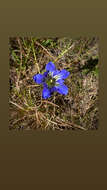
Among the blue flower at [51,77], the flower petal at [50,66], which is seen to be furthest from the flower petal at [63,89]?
the flower petal at [50,66]

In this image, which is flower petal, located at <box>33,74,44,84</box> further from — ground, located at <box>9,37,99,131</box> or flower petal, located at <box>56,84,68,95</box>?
flower petal, located at <box>56,84,68,95</box>

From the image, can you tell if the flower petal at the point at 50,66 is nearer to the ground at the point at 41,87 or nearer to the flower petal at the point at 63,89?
the ground at the point at 41,87

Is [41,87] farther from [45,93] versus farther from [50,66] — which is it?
[50,66]

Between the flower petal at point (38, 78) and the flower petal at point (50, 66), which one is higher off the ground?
the flower petal at point (50, 66)

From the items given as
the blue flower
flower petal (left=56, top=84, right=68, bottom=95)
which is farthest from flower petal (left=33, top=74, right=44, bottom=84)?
flower petal (left=56, top=84, right=68, bottom=95)

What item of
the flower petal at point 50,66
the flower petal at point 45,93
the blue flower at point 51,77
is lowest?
the flower petal at point 45,93

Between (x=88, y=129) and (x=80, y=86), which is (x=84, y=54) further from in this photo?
(x=88, y=129)
